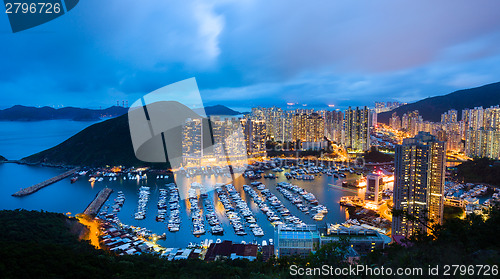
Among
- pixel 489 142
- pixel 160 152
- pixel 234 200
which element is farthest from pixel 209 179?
pixel 489 142

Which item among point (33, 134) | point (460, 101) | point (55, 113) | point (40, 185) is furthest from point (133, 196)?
point (460, 101)

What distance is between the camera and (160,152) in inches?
493

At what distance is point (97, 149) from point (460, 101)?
26.9 meters

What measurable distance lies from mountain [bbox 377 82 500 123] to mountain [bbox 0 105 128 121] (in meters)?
24.7

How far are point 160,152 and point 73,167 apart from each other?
3746 millimetres

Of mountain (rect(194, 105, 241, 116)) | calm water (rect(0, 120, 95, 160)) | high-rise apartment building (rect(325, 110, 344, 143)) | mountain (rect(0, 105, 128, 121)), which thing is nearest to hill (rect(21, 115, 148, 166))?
calm water (rect(0, 120, 95, 160))

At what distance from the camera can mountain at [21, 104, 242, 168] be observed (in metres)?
12.2

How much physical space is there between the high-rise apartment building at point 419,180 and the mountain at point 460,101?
20410 mm

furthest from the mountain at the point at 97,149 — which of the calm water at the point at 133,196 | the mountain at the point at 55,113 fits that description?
the mountain at the point at 55,113

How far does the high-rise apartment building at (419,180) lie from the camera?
4.88m

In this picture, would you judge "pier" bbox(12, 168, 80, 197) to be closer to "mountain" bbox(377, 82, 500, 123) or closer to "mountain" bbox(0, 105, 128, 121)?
"mountain" bbox(0, 105, 128, 121)

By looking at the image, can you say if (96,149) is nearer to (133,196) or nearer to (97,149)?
(97,149)

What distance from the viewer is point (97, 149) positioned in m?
13.1

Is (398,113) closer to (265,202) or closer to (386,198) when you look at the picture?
(386,198)
